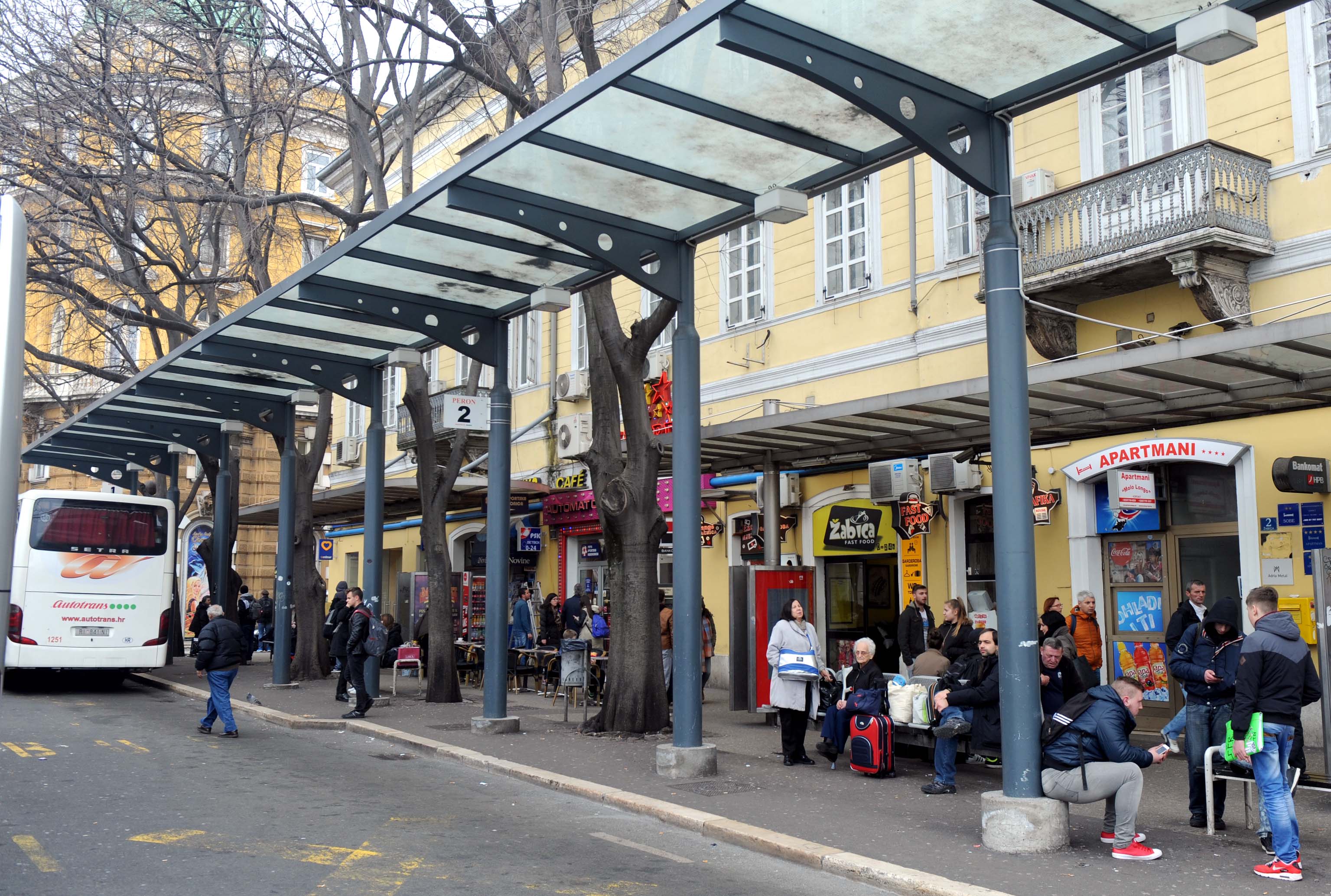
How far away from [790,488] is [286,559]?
27.3 ft

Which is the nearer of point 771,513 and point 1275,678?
point 1275,678

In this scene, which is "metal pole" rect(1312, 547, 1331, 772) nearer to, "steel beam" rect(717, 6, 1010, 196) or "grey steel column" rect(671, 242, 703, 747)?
"steel beam" rect(717, 6, 1010, 196)

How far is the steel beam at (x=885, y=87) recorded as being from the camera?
303 inches

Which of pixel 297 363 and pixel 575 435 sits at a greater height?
pixel 297 363

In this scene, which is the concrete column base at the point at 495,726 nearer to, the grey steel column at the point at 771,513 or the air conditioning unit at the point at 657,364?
the grey steel column at the point at 771,513

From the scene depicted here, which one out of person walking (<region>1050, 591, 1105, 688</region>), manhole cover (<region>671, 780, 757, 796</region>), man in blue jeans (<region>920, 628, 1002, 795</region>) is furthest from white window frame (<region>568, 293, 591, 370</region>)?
man in blue jeans (<region>920, 628, 1002, 795</region>)

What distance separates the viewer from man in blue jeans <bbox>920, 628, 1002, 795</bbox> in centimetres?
1012

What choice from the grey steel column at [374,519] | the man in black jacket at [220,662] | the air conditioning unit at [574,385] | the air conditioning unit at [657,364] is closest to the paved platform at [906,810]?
the grey steel column at [374,519]

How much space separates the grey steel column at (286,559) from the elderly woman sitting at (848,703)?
10866 mm

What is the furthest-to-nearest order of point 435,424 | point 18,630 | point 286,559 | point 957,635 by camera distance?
1. point 435,424
2. point 286,559
3. point 18,630
4. point 957,635

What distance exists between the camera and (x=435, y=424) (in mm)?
27453

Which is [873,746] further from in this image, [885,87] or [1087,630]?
[885,87]

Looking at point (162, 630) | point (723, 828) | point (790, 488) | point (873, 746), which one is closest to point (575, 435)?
point (790, 488)

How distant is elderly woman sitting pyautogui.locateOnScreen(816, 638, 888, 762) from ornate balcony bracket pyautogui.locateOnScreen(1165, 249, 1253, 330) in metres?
5.37
